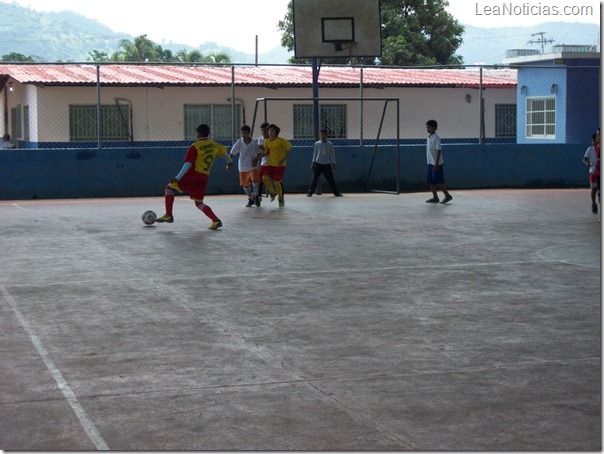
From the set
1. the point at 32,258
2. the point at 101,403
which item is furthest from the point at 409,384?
the point at 32,258

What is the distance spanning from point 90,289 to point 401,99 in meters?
24.1

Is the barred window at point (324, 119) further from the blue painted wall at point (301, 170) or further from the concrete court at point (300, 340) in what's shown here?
the concrete court at point (300, 340)

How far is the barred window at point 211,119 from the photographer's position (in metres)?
30.9

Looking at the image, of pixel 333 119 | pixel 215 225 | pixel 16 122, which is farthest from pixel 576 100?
pixel 16 122

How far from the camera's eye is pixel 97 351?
716 centimetres

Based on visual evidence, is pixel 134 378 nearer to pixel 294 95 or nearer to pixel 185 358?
pixel 185 358

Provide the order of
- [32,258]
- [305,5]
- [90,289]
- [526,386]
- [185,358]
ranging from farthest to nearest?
[305,5]
[32,258]
[90,289]
[185,358]
[526,386]

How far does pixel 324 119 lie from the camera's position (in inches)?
1234

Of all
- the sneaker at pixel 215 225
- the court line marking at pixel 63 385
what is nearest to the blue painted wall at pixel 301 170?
the sneaker at pixel 215 225

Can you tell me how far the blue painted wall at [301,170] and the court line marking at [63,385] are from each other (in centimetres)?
1295

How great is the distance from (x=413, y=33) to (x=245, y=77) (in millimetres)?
13891

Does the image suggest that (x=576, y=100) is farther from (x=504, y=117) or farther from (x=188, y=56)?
(x=188, y=56)

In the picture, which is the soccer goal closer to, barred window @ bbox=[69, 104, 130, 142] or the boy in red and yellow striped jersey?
barred window @ bbox=[69, 104, 130, 142]

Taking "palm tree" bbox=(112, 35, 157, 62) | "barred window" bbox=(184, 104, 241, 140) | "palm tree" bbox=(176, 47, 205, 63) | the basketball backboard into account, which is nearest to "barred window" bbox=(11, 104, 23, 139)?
"barred window" bbox=(184, 104, 241, 140)
